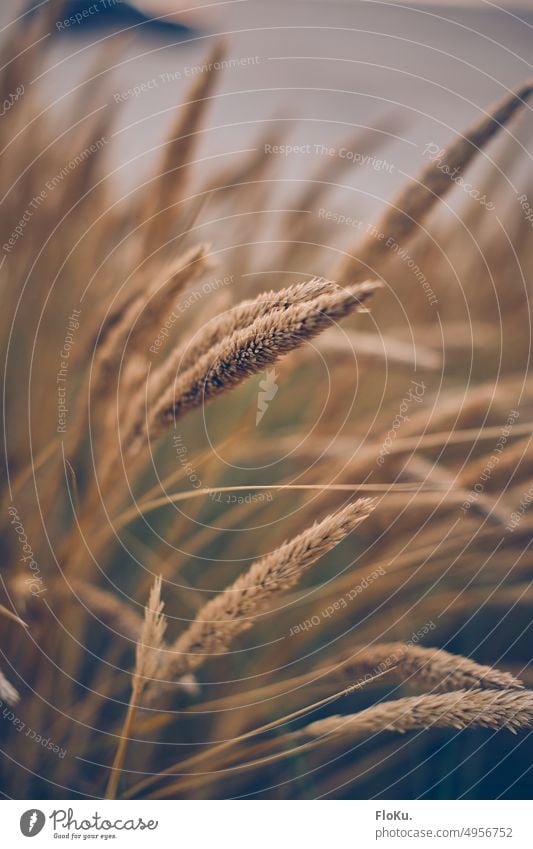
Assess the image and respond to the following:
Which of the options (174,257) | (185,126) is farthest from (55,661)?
(185,126)

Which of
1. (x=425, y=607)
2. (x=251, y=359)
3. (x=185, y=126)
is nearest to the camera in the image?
(x=251, y=359)

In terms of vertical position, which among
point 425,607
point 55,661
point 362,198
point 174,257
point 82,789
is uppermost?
point 362,198

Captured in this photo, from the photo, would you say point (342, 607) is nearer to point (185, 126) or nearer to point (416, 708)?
point (416, 708)

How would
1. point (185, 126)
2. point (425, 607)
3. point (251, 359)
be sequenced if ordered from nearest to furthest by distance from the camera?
1. point (251, 359)
2. point (185, 126)
3. point (425, 607)

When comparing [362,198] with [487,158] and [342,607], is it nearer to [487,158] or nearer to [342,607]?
[487,158]

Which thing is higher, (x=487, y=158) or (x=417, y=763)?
(x=487, y=158)

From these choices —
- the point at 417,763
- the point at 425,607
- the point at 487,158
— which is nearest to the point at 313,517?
the point at 425,607

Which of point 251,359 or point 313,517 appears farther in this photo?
point 313,517
